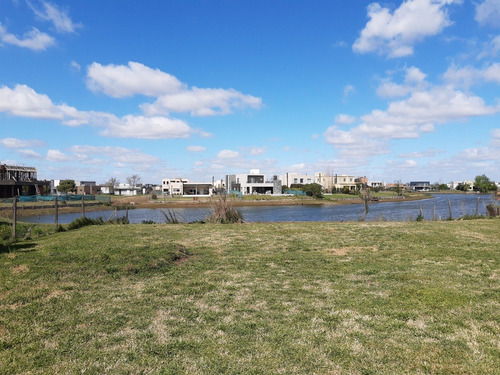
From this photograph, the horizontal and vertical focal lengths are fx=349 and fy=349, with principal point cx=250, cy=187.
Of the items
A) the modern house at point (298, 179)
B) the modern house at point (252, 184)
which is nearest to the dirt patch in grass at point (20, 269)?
the modern house at point (252, 184)

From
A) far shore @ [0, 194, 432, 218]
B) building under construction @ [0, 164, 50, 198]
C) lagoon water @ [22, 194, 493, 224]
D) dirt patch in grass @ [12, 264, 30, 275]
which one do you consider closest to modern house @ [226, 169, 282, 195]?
far shore @ [0, 194, 432, 218]

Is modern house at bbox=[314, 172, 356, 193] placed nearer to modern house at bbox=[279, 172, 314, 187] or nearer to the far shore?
modern house at bbox=[279, 172, 314, 187]

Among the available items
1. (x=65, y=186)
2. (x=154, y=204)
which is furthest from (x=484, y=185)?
(x=65, y=186)

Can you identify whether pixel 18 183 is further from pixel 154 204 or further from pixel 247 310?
pixel 247 310

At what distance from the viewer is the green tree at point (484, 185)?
476ft

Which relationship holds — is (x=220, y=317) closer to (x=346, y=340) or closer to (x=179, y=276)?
(x=346, y=340)

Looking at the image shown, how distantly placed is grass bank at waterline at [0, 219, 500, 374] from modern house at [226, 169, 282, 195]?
90.6 metres

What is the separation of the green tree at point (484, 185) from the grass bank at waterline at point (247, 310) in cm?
16234

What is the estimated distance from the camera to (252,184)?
106 metres

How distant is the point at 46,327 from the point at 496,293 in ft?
25.7

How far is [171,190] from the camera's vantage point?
120 meters

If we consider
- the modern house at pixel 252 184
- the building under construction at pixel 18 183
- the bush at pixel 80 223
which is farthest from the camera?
the modern house at pixel 252 184

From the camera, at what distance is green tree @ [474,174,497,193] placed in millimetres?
145125

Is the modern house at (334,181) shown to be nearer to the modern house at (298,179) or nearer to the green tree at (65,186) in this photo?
the modern house at (298,179)
